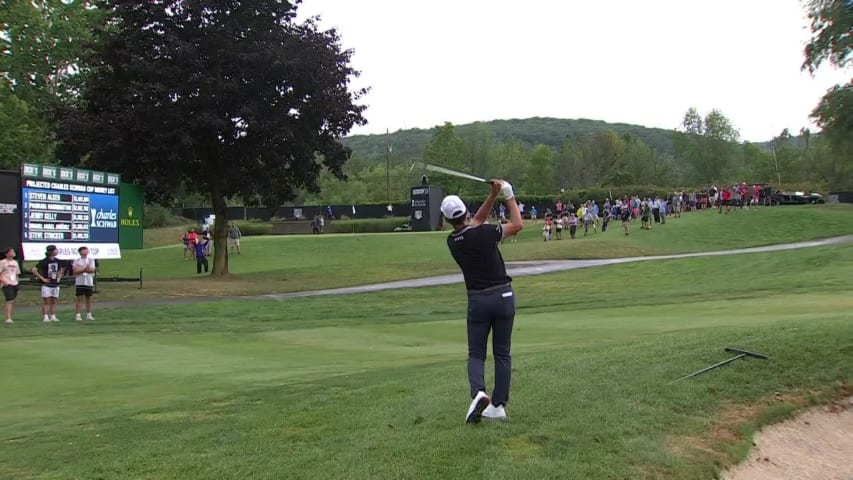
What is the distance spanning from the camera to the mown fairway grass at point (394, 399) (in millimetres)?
5906

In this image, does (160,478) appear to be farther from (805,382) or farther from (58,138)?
(58,138)

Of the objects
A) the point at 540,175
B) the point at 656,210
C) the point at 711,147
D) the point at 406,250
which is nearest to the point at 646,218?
the point at 656,210

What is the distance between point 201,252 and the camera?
39500mm

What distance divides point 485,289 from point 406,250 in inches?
1608

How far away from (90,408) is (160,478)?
12.4 ft

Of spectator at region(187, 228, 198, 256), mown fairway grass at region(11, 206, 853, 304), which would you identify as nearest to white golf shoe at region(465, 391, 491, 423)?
mown fairway grass at region(11, 206, 853, 304)

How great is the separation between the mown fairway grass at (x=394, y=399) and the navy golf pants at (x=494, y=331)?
1.26 feet

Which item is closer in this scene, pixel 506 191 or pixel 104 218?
pixel 506 191

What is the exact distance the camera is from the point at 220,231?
35188mm

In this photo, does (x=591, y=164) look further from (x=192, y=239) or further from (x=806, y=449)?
(x=806, y=449)

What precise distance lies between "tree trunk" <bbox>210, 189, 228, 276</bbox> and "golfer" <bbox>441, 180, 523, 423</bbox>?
29.5 m

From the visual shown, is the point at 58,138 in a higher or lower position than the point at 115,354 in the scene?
higher

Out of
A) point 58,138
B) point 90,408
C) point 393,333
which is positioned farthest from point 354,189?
point 90,408

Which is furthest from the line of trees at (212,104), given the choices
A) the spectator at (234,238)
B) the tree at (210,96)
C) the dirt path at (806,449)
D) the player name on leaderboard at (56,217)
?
the dirt path at (806,449)
